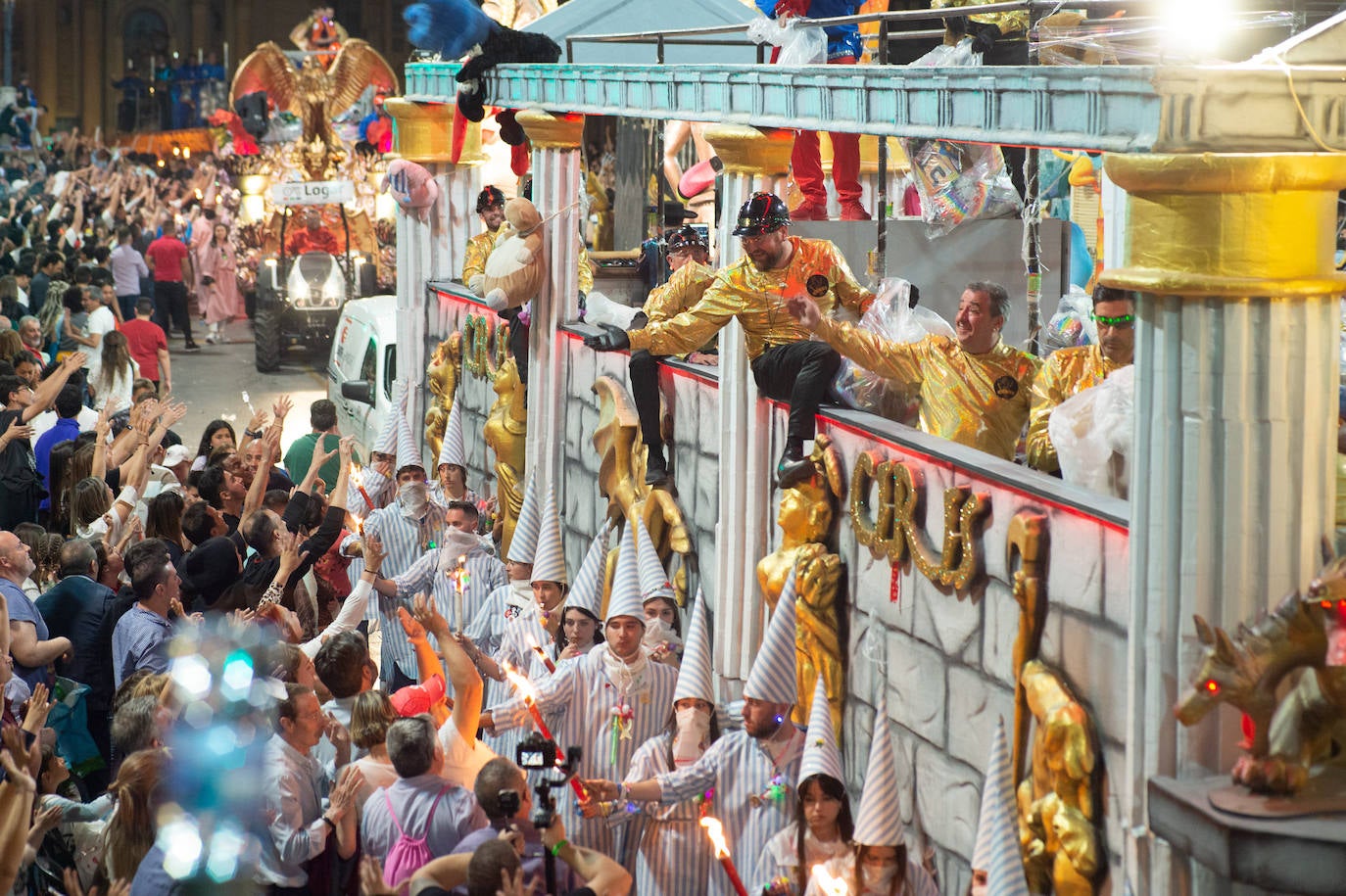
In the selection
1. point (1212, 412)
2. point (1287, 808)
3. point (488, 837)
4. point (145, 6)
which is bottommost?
point (488, 837)

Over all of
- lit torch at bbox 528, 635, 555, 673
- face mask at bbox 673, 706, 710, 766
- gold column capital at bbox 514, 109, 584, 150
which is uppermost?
gold column capital at bbox 514, 109, 584, 150

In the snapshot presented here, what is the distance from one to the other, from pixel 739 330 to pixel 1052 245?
2803 millimetres

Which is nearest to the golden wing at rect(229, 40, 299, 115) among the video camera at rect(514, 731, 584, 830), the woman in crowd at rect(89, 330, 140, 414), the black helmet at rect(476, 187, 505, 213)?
the woman in crowd at rect(89, 330, 140, 414)

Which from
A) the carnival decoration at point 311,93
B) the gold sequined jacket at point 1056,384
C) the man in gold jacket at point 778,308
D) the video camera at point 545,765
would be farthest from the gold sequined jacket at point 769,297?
the carnival decoration at point 311,93

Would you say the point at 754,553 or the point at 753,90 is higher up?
the point at 753,90

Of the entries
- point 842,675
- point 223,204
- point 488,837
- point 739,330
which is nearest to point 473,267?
point 739,330

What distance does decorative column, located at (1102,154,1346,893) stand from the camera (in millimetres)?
4691

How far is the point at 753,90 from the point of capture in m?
7.29

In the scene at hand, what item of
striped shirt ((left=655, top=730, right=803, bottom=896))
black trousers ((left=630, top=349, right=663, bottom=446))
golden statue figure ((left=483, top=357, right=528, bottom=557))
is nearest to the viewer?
striped shirt ((left=655, top=730, right=803, bottom=896))

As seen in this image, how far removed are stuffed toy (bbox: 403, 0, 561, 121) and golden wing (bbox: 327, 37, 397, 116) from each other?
1714cm

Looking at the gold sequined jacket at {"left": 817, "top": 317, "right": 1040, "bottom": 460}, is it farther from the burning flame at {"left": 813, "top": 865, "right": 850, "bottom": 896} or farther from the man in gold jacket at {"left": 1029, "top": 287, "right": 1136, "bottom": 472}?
the burning flame at {"left": 813, "top": 865, "right": 850, "bottom": 896}

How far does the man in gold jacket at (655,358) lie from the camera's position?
786cm

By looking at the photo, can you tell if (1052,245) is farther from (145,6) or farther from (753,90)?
(145,6)

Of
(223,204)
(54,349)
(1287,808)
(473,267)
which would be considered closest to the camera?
(1287,808)
